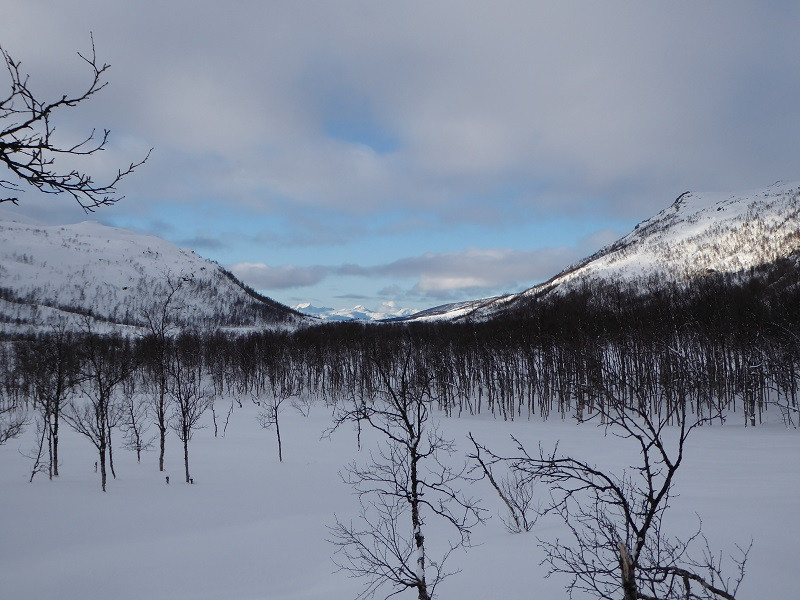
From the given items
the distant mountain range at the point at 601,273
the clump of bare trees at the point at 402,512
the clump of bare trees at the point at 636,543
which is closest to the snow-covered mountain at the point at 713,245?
the distant mountain range at the point at 601,273

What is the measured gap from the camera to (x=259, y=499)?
25203 mm

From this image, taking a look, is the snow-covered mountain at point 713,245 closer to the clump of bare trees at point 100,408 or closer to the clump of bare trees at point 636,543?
the clump of bare trees at point 636,543

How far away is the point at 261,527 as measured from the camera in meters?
20.4

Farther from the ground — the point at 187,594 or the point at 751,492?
the point at 751,492

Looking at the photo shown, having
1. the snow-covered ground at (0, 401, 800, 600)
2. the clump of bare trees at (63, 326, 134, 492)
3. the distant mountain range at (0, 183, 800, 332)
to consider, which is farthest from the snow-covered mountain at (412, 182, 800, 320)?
the clump of bare trees at (63, 326, 134, 492)

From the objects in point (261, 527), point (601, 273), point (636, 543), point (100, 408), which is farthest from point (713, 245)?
point (636, 543)

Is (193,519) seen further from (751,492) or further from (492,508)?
(751,492)

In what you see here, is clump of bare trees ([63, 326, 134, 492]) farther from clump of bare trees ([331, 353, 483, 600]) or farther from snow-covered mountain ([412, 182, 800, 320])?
snow-covered mountain ([412, 182, 800, 320])

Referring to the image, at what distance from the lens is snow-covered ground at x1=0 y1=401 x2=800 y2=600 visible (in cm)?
1210

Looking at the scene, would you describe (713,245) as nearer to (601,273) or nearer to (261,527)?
(601,273)

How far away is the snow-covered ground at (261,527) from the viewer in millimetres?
12102

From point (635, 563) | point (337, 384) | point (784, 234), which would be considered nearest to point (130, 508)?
point (635, 563)

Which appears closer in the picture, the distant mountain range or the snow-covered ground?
the snow-covered ground

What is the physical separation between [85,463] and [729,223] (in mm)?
187011
